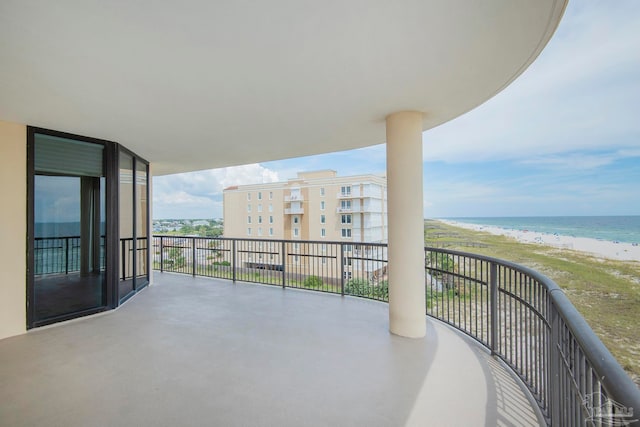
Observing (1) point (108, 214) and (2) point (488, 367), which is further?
(1) point (108, 214)

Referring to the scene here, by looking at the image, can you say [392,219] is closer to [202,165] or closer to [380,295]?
[380,295]

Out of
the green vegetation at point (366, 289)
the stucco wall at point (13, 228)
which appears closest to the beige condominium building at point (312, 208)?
the green vegetation at point (366, 289)

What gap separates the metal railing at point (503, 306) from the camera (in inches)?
34.7

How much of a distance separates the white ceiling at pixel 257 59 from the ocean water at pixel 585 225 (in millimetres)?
4020

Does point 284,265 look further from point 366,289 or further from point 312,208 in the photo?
point 312,208

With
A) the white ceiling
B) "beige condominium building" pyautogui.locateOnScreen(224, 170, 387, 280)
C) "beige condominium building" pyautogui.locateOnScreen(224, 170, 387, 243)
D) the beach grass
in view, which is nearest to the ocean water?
the beach grass

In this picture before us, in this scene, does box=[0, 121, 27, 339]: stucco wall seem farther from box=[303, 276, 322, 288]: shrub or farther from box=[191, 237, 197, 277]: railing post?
box=[303, 276, 322, 288]: shrub

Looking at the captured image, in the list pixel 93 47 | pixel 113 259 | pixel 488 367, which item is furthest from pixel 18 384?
pixel 488 367

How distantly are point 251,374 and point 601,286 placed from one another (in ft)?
14.0

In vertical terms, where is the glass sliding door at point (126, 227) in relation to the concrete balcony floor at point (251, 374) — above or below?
above

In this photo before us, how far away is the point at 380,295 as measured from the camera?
15.8 feet

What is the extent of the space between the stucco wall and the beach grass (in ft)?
17.6

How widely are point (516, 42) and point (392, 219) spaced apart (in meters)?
2.01

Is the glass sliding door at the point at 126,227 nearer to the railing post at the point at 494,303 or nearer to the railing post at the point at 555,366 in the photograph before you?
the railing post at the point at 494,303
